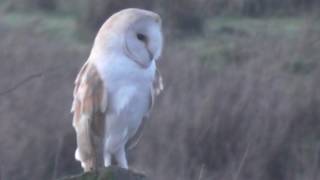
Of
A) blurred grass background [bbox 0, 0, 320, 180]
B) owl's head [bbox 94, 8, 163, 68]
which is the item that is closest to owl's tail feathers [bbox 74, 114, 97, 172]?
owl's head [bbox 94, 8, 163, 68]

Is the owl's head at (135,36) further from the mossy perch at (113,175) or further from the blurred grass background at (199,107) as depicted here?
the blurred grass background at (199,107)

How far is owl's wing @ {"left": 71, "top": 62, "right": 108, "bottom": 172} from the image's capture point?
233 inches

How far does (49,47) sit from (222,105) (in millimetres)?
2608

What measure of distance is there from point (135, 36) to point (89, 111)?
42 cm

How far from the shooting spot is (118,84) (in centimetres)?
589

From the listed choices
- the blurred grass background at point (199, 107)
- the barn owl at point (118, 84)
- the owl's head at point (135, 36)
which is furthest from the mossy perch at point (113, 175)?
the blurred grass background at point (199, 107)

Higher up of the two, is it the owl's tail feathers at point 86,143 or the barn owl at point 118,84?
the barn owl at point 118,84

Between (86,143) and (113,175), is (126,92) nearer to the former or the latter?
(86,143)

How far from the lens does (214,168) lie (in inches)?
454

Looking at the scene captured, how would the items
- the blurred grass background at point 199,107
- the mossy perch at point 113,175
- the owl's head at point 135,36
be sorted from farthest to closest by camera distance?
the blurred grass background at point 199,107 → the owl's head at point 135,36 → the mossy perch at point 113,175

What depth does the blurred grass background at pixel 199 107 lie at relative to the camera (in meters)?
11.2

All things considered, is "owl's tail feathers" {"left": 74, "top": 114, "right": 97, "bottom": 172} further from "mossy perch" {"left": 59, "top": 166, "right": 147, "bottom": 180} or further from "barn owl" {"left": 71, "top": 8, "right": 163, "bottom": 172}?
"mossy perch" {"left": 59, "top": 166, "right": 147, "bottom": 180}

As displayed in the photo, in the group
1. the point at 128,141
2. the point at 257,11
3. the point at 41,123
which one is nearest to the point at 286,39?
the point at 257,11

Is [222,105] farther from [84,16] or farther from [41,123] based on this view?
[84,16]
